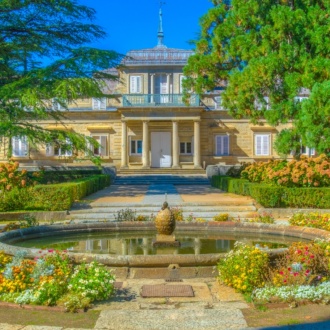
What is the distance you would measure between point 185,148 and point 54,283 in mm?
29746

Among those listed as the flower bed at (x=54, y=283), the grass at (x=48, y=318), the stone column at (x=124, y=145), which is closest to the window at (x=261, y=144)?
the stone column at (x=124, y=145)

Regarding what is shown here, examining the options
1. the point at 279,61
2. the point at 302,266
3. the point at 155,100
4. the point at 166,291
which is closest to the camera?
the point at 166,291

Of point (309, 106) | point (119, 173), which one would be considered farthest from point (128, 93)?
point (309, 106)

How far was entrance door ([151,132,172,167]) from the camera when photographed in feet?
119

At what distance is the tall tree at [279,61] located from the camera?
18609mm

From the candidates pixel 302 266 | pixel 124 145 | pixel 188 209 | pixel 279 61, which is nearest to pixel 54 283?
pixel 302 266

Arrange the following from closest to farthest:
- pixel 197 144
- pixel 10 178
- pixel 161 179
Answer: pixel 10 178, pixel 161 179, pixel 197 144

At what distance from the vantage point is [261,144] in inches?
1404

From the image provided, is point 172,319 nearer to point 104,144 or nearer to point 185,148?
point 185,148

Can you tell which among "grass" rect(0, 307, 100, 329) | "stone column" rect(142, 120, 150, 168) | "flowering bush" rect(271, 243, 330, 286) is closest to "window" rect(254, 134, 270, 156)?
"stone column" rect(142, 120, 150, 168)

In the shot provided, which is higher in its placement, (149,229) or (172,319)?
(149,229)

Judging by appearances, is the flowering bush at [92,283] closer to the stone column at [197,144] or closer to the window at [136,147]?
the stone column at [197,144]

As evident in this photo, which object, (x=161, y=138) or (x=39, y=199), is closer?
(x=39, y=199)

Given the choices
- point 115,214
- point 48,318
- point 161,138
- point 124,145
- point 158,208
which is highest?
point 161,138
